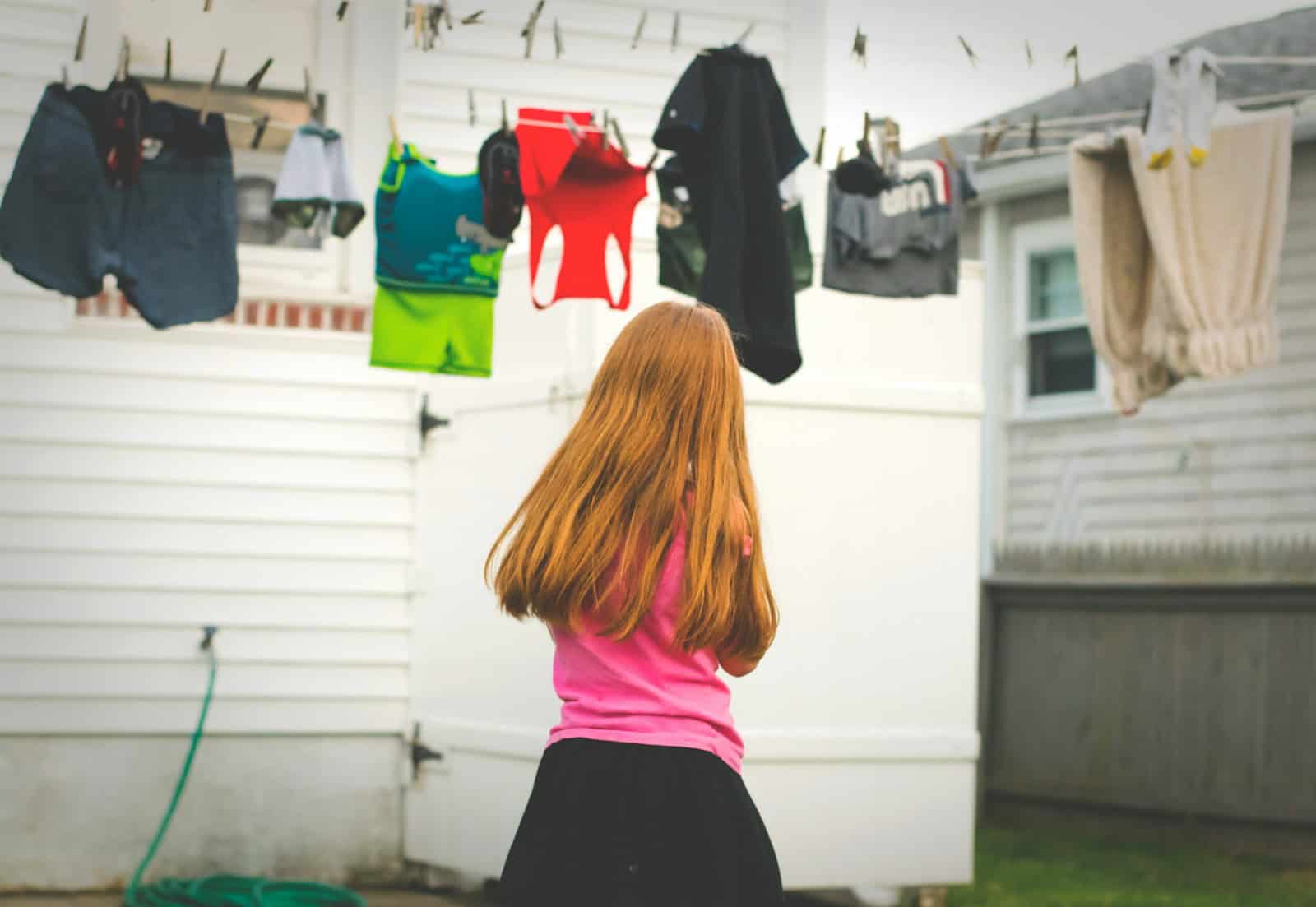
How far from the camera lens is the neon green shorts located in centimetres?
530

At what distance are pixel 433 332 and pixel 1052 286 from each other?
567 cm

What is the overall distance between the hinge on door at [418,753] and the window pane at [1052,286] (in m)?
5.36

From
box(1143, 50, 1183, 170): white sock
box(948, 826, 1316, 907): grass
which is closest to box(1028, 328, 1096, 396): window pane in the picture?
box(948, 826, 1316, 907): grass

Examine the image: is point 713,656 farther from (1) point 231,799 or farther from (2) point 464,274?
(1) point 231,799

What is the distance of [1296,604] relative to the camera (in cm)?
770

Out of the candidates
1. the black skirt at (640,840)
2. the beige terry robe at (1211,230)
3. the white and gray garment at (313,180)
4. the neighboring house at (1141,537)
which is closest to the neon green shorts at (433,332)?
the white and gray garment at (313,180)

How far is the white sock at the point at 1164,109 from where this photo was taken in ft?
16.6

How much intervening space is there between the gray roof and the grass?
12.6ft

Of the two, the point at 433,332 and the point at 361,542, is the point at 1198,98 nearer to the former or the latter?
the point at 433,332

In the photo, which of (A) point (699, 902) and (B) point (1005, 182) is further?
(B) point (1005, 182)

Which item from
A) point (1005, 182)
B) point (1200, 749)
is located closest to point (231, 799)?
point (1200, 749)

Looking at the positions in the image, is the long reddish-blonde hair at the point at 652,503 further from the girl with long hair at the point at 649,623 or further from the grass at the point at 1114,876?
the grass at the point at 1114,876

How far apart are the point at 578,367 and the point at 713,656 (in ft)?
10.9

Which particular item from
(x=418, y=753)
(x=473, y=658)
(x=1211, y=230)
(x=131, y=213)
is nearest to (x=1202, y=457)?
(x=1211, y=230)
